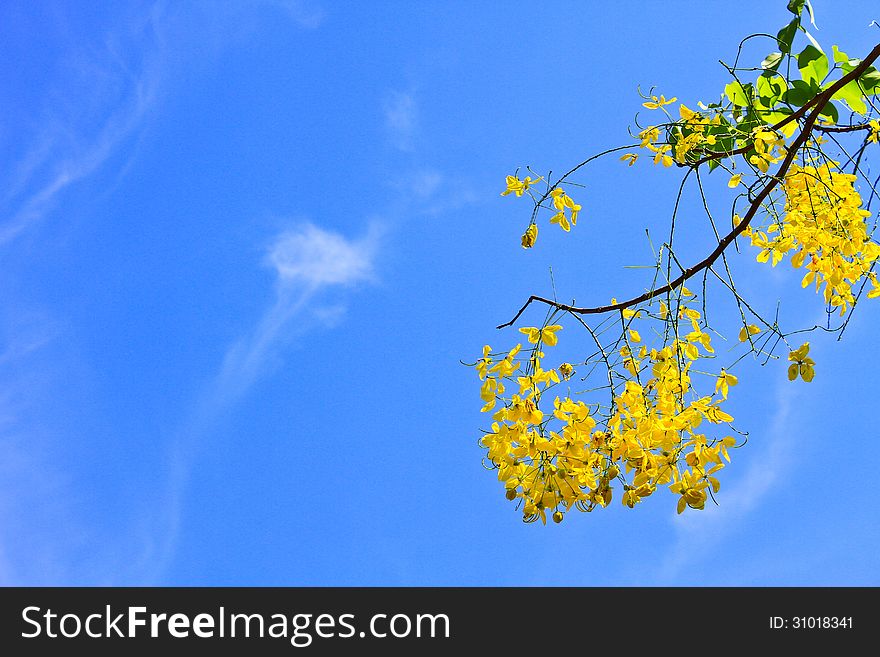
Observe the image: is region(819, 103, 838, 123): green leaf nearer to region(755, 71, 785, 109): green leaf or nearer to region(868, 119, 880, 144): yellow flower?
region(755, 71, 785, 109): green leaf

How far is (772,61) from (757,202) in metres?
0.49

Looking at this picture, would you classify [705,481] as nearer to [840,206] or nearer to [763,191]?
[763,191]

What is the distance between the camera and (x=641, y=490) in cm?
123

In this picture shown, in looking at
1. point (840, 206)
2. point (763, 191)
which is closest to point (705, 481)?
point (763, 191)

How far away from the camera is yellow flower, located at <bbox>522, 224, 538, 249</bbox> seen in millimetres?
1547

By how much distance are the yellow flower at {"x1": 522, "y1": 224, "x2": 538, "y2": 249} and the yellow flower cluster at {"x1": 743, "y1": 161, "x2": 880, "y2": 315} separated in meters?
0.47

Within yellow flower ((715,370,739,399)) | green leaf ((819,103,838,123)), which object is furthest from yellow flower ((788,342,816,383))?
green leaf ((819,103,838,123))

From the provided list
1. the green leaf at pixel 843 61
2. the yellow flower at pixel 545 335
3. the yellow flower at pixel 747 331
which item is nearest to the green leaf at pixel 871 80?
the green leaf at pixel 843 61

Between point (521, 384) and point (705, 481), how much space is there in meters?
0.33

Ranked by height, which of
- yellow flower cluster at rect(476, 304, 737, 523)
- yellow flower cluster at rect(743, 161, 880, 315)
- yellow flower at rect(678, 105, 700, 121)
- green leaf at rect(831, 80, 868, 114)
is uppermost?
green leaf at rect(831, 80, 868, 114)

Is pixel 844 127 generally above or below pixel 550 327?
above

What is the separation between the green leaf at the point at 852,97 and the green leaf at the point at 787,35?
0.16m

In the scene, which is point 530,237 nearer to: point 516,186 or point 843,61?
point 516,186

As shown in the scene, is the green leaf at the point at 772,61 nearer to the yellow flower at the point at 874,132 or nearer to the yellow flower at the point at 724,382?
the yellow flower at the point at 874,132
